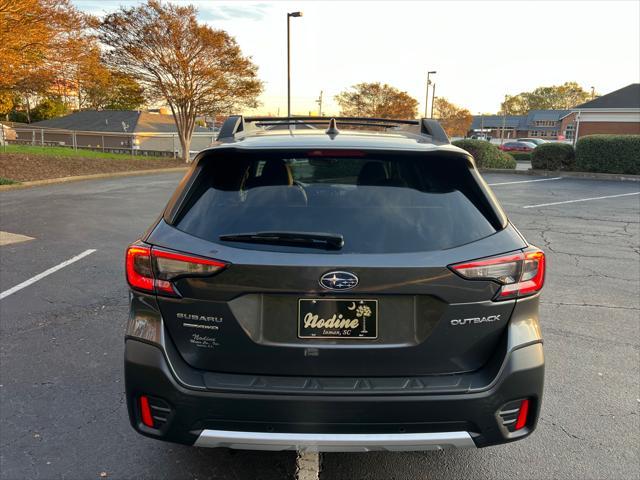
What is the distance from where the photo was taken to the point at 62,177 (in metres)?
18.1

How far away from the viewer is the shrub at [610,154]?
21.6 metres

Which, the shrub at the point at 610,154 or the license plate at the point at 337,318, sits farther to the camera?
the shrub at the point at 610,154

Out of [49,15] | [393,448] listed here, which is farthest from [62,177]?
[393,448]

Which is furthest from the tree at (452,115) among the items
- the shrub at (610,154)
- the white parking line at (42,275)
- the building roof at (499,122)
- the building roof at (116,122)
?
the white parking line at (42,275)

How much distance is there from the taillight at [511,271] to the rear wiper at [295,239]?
508mm

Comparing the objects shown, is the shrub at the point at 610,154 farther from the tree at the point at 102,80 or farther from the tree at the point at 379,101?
the tree at the point at 379,101

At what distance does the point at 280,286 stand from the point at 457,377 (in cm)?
87

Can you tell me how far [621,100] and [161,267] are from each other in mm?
Result: 51492

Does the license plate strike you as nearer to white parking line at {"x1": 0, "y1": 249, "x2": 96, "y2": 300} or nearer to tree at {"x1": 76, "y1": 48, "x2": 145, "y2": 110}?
white parking line at {"x1": 0, "y1": 249, "x2": 96, "y2": 300}

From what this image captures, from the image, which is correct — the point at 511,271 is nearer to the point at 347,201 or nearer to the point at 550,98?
the point at 347,201

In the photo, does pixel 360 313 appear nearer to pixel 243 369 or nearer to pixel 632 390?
pixel 243 369

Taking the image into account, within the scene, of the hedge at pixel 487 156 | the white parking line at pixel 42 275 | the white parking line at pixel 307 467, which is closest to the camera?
the white parking line at pixel 307 467

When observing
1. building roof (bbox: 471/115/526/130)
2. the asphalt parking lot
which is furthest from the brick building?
building roof (bbox: 471/115/526/130)

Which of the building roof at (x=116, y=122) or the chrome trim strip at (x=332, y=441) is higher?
the building roof at (x=116, y=122)
